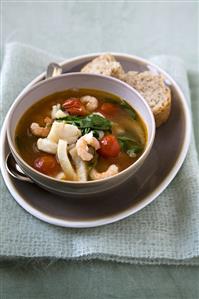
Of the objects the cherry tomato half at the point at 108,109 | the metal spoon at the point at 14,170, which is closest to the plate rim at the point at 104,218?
the metal spoon at the point at 14,170

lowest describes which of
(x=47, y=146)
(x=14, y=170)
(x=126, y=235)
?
(x=126, y=235)

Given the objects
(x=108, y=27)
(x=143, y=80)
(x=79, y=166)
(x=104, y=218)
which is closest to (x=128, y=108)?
(x=143, y=80)

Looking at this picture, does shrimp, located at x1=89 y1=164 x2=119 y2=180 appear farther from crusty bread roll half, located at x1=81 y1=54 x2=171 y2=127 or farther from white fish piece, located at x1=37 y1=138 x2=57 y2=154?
crusty bread roll half, located at x1=81 y1=54 x2=171 y2=127

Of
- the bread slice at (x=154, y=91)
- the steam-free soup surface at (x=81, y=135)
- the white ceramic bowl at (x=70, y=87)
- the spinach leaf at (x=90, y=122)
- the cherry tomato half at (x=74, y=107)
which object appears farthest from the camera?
the bread slice at (x=154, y=91)

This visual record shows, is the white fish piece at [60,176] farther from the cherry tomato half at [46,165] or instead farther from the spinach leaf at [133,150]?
the spinach leaf at [133,150]

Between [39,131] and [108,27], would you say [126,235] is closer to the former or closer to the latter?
[39,131]

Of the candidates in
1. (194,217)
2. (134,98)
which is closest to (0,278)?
(194,217)

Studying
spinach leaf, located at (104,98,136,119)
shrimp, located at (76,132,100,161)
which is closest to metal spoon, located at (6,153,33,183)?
shrimp, located at (76,132,100,161)
